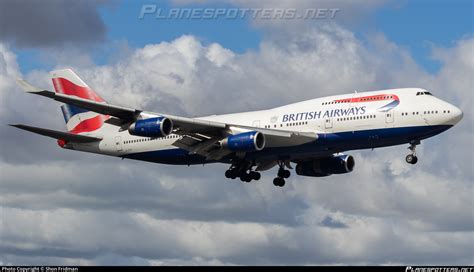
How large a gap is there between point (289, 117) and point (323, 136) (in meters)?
4.10

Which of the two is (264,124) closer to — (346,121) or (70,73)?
(346,121)

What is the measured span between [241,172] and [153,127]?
10.3 meters

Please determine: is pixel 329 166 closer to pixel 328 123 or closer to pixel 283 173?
pixel 283 173

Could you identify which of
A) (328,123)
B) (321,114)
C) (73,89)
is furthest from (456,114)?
(73,89)

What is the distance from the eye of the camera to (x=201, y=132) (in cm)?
6888

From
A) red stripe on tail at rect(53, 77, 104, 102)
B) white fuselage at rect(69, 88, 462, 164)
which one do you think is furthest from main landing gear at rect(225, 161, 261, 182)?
red stripe on tail at rect(53, 77, 104, 102)

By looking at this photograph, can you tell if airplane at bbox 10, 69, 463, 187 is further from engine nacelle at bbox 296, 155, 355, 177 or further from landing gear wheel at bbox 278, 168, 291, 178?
engine nacelle at bbox 296, 155, 355, 177

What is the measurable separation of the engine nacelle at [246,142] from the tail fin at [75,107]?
15630 mm

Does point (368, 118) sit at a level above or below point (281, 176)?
below

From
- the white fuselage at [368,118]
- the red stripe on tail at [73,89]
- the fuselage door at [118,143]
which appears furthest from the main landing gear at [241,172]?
the red stripe on tail at [73,89]

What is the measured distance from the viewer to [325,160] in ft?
253

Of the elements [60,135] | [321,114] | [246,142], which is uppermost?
[60,135]

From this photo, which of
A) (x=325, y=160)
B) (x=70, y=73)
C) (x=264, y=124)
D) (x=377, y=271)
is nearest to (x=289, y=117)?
(x=264, y=124)

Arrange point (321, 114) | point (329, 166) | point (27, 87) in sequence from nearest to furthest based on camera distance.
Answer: point (27, 87), point (321, 114), point (329, 166)
